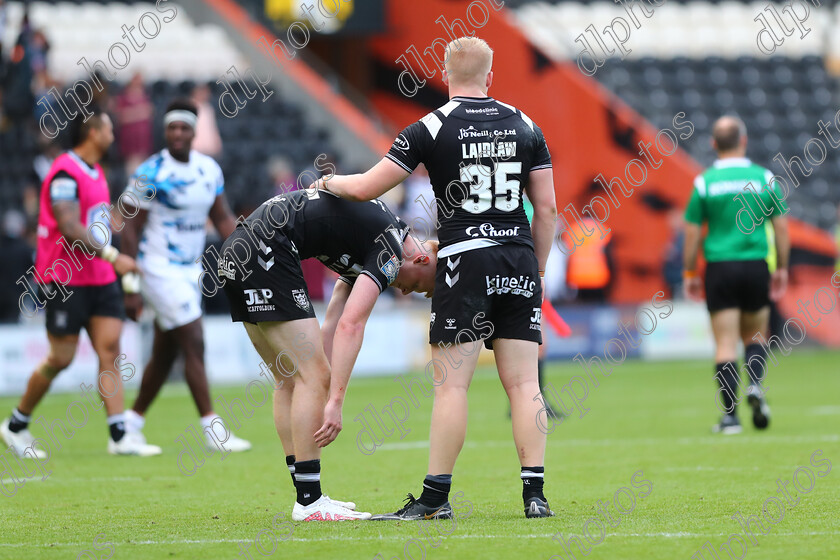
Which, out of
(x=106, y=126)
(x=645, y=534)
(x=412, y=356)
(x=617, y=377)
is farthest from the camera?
(x=412, y=356)

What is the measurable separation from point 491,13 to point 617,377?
9.52 m

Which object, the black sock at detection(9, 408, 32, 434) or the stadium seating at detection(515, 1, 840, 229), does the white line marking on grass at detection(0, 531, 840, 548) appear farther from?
the stadium seating at detection(515, 1, 840, 229)

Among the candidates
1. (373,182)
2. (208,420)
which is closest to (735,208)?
(208,420)

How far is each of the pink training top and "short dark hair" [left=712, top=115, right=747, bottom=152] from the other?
5.02m

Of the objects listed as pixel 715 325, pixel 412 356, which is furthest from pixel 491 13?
pixel 715 325

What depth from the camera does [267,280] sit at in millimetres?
6266

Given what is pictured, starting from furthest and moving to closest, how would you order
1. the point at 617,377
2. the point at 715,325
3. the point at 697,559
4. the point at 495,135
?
the point at 617,377 → the point at 715,325 → the point at 495,135 → the point at 697,559

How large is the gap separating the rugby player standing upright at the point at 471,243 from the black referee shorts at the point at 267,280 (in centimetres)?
48

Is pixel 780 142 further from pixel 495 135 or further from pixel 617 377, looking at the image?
pixel 495 135

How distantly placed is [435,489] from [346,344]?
836 mm

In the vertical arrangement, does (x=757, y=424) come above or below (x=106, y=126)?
below

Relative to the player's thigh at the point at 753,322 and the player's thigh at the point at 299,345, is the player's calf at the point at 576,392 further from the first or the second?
the player's thigh at the point at 299,345

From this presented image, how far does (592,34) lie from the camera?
25.9 metres

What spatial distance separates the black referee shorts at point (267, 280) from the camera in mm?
6270
